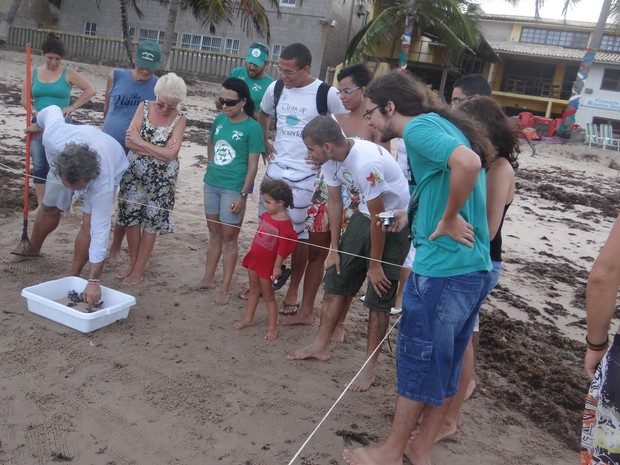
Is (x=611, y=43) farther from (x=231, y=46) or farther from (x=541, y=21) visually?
(x=231, y=46)

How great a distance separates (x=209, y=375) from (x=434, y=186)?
1.68m

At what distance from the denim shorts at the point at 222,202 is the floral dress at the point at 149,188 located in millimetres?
305

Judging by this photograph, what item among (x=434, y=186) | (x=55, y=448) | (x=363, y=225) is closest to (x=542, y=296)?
(x=363, y=225)

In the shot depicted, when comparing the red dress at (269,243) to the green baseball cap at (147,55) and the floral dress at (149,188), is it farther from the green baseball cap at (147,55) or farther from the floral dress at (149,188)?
the green baseball cap at (147,55)

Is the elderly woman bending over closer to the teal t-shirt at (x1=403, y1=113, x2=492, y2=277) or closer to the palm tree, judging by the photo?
the teal t-shirt at (x1=403, y1=113, x2=492, y2=277)

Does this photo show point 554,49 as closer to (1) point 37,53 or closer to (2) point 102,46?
(2) point 102,46

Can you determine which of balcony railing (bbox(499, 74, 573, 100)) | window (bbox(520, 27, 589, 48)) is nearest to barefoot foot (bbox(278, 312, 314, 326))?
balcony railing (bbox(499, 74, 573, 100))

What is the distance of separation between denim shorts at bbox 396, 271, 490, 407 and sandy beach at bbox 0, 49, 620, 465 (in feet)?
1.83

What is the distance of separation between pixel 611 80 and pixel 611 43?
4490mm

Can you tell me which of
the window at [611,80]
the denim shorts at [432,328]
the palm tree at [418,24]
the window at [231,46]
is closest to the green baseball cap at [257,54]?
the denim shorts at [432,328]

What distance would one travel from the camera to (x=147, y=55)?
13.4 ft

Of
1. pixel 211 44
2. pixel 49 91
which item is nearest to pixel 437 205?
pixel 49 91

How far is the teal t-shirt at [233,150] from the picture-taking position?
13.0 feet

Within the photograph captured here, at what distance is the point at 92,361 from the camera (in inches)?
123
